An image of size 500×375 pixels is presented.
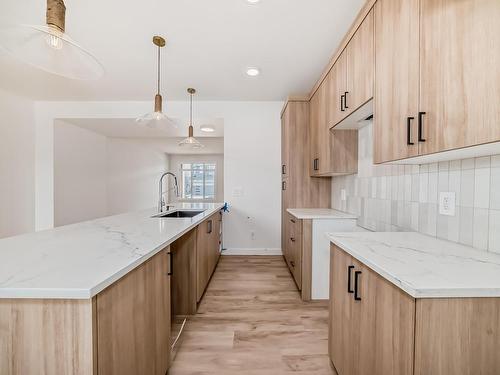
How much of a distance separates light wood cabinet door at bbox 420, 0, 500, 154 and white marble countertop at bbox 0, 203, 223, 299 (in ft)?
4.25

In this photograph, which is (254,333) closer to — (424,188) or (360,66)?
(424,188)

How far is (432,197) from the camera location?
141cm

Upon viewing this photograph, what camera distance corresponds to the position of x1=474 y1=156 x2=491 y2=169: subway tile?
3.56 feet

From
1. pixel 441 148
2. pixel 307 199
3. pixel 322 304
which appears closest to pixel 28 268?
pixel 441 148

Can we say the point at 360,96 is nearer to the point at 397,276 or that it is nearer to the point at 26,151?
the point at 397,276

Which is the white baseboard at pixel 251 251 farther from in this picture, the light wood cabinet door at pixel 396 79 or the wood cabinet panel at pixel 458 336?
the wood cabinet panel at pixel 458 336

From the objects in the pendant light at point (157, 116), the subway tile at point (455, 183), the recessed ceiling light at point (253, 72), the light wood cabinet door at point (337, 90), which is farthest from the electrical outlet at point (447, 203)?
the recessed ceiling light at point (253, 72)

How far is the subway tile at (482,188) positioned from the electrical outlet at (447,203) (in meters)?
0.13

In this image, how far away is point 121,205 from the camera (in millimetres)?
7582

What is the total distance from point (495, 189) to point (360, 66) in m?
1.06

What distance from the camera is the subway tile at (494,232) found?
3.40 feet

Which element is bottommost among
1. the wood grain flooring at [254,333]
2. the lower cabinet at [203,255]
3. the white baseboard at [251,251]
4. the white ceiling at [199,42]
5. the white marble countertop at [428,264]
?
the wood grain flooring at [254,333]

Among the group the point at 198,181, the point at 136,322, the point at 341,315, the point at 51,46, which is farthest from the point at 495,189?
the point at 198,181

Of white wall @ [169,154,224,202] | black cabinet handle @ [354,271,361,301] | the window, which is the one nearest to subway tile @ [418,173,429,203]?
black cabinet handle @ [354,271,361,301]
